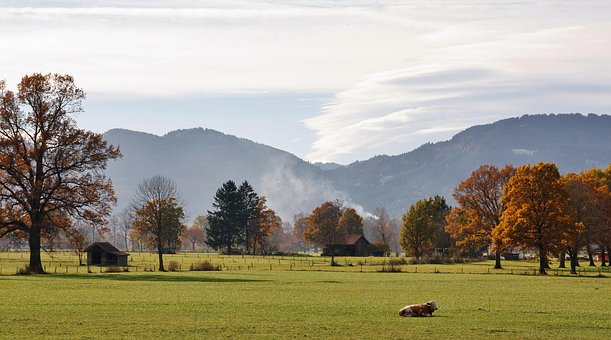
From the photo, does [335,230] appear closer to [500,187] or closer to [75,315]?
[500,187]

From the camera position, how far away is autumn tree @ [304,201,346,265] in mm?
146250

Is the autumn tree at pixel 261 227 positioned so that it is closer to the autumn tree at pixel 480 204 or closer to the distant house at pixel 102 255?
the distant house at pixel 102 255

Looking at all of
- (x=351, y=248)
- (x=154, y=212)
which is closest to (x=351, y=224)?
(x=351, y=248)

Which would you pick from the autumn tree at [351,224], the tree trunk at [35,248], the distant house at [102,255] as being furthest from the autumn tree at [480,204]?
the autumn tree at [351,224]

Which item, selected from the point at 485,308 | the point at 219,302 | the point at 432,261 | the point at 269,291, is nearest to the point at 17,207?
the point at 269,291

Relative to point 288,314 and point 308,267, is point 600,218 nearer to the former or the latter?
point 308,267

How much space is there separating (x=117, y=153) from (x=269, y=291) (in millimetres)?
29648

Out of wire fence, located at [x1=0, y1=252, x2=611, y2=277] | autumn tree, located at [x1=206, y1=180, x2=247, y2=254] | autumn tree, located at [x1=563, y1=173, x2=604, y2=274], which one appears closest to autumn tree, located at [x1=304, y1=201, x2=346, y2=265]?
autumn tree, located at [x1=206, y1=180, x2=247, y2=254]

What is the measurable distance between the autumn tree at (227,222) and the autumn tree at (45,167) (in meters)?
106

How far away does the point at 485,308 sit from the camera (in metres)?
36.2

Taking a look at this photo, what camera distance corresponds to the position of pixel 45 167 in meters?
70.2

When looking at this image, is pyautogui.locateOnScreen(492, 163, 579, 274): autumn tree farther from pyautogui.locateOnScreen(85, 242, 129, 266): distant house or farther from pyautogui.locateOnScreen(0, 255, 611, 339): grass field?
pyautogui.locateOnScreen(85, 242, 129, 266): distant house

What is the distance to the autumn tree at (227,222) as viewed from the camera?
178750 mm

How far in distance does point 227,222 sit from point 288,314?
148 m
